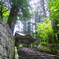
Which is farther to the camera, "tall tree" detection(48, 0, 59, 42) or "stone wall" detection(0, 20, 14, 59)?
"tall tree" detection(48, 0, 59, 42)

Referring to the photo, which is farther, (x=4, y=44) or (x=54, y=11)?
(x=54, y=11)

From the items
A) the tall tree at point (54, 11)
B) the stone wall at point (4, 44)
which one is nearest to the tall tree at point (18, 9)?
the tall tree at point (54, 11)

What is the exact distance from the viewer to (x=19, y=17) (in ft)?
27.2

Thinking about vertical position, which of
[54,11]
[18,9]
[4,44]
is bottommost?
[4,44]

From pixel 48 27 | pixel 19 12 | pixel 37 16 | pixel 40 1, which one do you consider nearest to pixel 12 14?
pixel 19 12

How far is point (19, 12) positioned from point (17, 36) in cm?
327

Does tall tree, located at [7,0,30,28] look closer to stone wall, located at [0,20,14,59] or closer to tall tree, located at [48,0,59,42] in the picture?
tall tree, located at [48,0,59,42]

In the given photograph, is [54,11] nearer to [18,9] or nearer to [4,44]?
[18,9]

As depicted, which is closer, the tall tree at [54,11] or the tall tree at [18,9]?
the tall tree at [54,11]

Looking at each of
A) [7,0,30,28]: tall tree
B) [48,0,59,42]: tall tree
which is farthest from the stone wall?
[7,0,30,28]: tall tree

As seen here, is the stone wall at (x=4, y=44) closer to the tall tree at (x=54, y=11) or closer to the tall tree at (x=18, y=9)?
the tall tree at (x=54, y=11)

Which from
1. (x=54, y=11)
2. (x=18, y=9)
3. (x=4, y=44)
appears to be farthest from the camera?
(x=18, y=9)

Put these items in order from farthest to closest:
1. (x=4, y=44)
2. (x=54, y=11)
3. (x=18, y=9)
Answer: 1. (x=18, y=9)
2. (x=54, y=11)
3. (x=4, y=44)

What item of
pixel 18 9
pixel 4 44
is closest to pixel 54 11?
pixel 18 9
